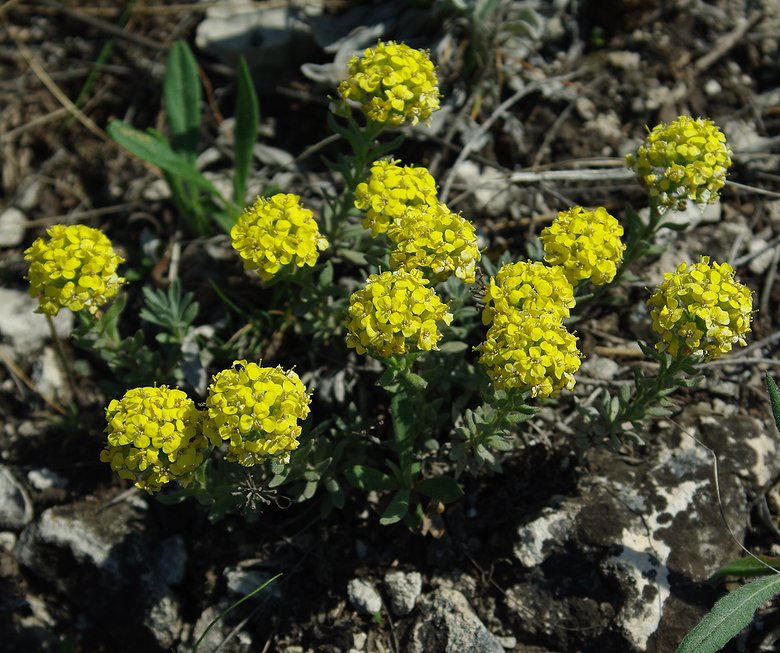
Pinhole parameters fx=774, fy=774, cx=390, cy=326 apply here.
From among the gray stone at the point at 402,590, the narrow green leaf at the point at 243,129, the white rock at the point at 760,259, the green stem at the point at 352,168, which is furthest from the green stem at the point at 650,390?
the narrow green leaf at the point at 243,129

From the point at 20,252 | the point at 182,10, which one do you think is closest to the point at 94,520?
the point at 20,252

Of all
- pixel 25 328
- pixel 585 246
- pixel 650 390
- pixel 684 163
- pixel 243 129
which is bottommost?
pixel 25 328

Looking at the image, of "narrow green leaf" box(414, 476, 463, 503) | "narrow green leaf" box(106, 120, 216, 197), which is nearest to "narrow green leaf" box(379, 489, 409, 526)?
"narrow green leaf" box(414, 476, 463, 503)

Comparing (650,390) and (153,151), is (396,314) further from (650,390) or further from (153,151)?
(153,151)

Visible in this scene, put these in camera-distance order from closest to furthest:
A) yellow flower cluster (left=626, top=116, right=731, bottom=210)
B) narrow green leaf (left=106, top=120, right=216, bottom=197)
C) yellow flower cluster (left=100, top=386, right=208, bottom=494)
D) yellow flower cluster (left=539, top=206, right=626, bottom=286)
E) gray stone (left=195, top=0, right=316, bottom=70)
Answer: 1. yellow flower cluster (left=100, top=386, right=208, bottom=494)
2. yellow flower cluster (left=539, top=206, right=626, bottom=286)
3. yellow flower cluster (left=626, top=116, right=731, bottom=210)
4. narrow green leaf (left=106, top=120, right=216, bottom=197)
5. gray stone (left=195, top=0, right=316, bottom=70)

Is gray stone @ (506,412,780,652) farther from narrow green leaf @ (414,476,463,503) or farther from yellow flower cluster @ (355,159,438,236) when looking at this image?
yellow flower cluster @ (355,159,438,236)

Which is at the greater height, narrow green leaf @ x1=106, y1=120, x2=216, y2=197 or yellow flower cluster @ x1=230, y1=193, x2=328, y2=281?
yellow flower cluster @ x1=230, y1=193, x2=328, y2=281

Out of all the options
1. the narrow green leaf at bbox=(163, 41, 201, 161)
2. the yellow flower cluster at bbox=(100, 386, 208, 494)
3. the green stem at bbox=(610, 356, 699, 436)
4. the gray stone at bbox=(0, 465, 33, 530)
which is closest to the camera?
the yellow flower cluster at bbox=(100, 386, 208, 494)

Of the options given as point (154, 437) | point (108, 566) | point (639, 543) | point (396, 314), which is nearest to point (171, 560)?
point (108, 566)

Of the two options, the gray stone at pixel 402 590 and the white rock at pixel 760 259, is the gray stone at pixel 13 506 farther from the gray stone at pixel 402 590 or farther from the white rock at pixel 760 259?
the white rock at pixel 760 259
